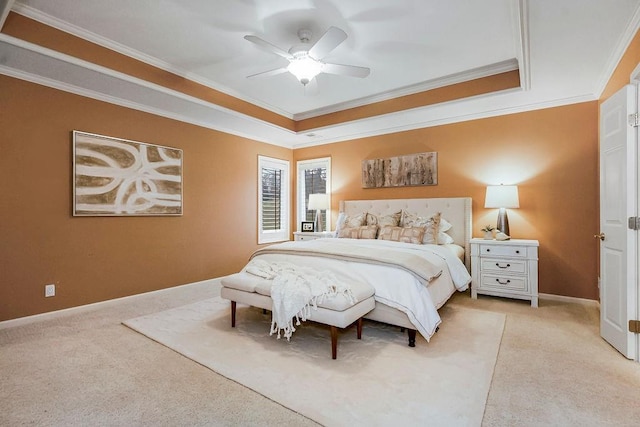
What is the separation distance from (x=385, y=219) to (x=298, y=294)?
2574 mm

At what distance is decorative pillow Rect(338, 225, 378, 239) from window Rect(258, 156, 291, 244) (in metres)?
1.85

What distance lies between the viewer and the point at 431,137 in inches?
192

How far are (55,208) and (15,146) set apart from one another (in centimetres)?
69

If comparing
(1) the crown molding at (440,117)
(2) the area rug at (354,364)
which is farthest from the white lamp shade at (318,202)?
(2) the area rug at (354,364)

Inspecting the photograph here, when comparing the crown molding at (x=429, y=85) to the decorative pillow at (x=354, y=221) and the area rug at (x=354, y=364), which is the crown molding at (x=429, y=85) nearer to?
the decorative pillow at (x=354, y=221)

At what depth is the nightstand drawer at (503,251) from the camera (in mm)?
3724

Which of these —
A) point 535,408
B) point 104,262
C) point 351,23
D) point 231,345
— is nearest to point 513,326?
point 535,408

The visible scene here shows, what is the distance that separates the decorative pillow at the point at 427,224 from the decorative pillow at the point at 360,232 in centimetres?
49

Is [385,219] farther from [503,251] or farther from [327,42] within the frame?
[327,42]

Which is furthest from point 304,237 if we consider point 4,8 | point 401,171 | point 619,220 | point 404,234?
point 4,8

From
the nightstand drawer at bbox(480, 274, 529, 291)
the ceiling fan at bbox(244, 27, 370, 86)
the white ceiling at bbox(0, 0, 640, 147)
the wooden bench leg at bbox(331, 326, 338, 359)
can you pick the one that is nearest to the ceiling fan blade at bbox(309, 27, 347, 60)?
the ceiling fan at bbox(244, 27, 370, 86)

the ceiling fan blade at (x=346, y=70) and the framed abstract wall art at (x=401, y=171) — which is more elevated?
the ceiling fan blade at (x=346, y=70)

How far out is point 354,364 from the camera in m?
2.32

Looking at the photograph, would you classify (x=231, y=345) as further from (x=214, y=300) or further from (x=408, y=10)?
(x=408, y=10)
